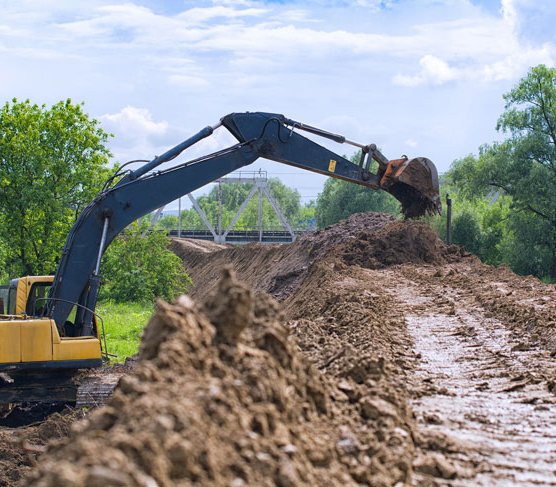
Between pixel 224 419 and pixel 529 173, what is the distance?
124 ft

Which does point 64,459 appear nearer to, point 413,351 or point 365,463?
point 365,463

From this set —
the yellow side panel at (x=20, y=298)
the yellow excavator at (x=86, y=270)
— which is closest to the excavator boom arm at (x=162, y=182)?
the yellow excavator at (x=86, y=270)

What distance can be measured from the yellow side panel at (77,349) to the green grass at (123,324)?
6085mm

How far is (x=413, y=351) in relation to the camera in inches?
460

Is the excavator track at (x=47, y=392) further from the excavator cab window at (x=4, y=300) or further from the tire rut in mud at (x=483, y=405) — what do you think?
the tire rut in mud at (x=483, y=405)

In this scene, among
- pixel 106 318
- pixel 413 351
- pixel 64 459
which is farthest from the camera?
pixel 106 318

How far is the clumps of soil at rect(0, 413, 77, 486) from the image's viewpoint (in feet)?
36.0

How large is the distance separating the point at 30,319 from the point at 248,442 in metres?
10.9

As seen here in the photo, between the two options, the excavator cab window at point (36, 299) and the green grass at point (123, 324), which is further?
the green grass at point (123, 324)

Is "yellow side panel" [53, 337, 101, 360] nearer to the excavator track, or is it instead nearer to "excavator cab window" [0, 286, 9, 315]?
the excavator track

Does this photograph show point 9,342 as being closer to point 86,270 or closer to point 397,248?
point 86,270

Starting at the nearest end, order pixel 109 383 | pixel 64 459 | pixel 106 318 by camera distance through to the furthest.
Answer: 1. pixel 64 459
2. pixel 109 383
3. pixel 106 318

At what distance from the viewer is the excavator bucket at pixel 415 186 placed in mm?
23578

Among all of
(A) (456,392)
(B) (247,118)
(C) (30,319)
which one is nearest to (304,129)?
(B) (247,118)
